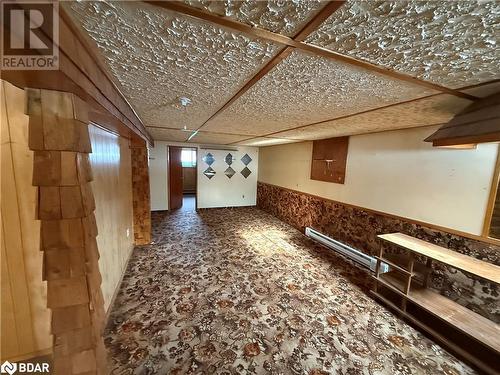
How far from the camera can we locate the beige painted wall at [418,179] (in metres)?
1.87

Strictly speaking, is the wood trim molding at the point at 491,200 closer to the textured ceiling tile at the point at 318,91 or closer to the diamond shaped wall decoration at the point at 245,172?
the textured ceiling tile at the point at 318,91

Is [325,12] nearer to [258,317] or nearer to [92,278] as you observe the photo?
[92,278]

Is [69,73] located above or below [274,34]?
below

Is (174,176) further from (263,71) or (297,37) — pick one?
(297,37)

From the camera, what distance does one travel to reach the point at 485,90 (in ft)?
3.56

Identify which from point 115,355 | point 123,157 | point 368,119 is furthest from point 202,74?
point 123,157

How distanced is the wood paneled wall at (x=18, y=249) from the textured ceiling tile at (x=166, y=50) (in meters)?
0.51

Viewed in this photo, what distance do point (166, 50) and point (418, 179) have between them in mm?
2878

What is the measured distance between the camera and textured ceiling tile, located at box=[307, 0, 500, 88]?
531 mm

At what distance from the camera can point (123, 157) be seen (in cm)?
272

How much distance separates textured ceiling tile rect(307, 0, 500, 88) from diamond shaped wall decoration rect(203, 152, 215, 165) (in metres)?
5.46

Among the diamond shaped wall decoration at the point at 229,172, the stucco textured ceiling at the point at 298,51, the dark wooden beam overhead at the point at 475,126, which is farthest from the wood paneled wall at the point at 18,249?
the diamond shaped wall decoration at the point at 229,172


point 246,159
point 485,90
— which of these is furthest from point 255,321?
point 246,159

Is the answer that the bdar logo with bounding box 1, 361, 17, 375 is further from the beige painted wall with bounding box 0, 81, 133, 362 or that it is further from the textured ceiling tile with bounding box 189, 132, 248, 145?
the textured ceiling tile with bounding box 189, 132, 248, 145
